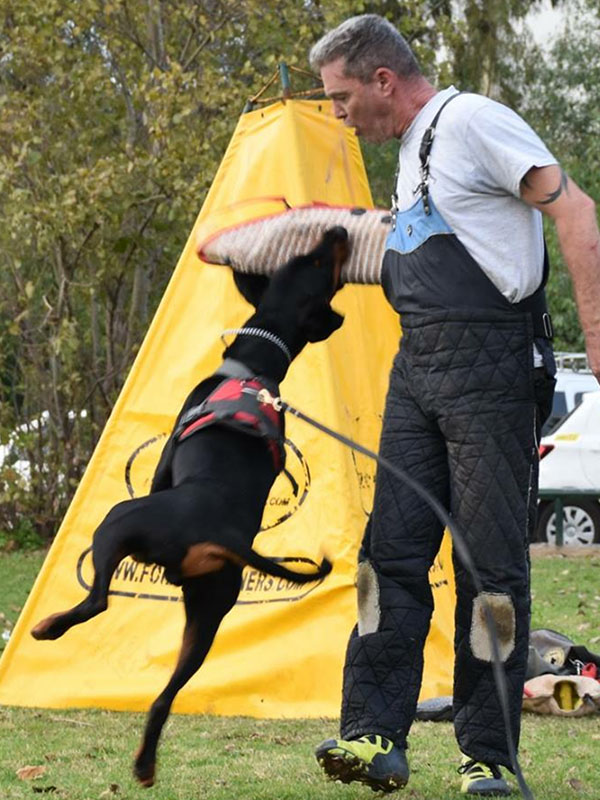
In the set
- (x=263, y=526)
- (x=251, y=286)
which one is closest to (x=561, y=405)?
(x=263, y=526)

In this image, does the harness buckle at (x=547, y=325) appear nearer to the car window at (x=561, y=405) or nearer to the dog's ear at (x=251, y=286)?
the dog's ear at (x=251, y=286)

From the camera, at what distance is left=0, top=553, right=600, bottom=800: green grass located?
374cm

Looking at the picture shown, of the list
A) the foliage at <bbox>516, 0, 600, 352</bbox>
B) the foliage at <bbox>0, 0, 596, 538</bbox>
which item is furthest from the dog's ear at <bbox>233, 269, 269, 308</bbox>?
the foliage at <bbox>516, 0, 600, 352</bbox>

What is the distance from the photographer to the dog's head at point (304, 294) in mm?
3809

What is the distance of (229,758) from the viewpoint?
13.9 ft

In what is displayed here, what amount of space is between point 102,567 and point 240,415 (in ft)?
1.72

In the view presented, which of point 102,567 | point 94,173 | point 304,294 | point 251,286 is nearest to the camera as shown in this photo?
point 102,567

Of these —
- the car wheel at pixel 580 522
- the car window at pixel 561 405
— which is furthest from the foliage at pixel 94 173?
the car window at pixel 561 405

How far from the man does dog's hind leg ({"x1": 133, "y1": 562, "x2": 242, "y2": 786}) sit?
1.42 feet

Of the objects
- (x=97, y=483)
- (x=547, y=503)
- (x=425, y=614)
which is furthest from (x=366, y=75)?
(x=547, y=503)

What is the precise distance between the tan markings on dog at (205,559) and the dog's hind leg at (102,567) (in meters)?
0.15

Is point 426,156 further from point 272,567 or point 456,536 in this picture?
point 272,567

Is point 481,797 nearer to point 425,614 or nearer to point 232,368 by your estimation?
point 425,614

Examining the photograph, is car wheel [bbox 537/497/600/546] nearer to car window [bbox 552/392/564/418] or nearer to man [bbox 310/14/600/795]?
car window [bbox 552/392/564/418]
